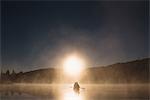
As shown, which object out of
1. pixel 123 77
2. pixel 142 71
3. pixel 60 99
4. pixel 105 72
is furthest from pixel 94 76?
pixel 60 99

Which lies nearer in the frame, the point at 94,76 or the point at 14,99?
the point at 14,99

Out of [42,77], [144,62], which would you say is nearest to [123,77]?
[144,62]

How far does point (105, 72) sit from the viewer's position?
377 ft

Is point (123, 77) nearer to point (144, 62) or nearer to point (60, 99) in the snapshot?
point (144, 62)

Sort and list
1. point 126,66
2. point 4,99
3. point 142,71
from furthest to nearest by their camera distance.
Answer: point 126,66
point 142,71
point 4,99

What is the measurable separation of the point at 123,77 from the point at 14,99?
88.1m

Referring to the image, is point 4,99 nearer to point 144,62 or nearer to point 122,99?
point 122,99

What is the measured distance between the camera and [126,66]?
116 meters

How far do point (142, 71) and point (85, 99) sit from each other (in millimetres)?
86851

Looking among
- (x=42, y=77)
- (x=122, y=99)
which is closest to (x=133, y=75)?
(x=42, y=77)

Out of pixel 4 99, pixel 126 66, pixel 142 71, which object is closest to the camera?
pixel 4 99

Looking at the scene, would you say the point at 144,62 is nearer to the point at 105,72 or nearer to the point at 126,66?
the point at 126,66

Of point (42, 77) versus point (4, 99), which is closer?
A: point (4, 99)

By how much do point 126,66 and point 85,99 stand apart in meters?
92.6
